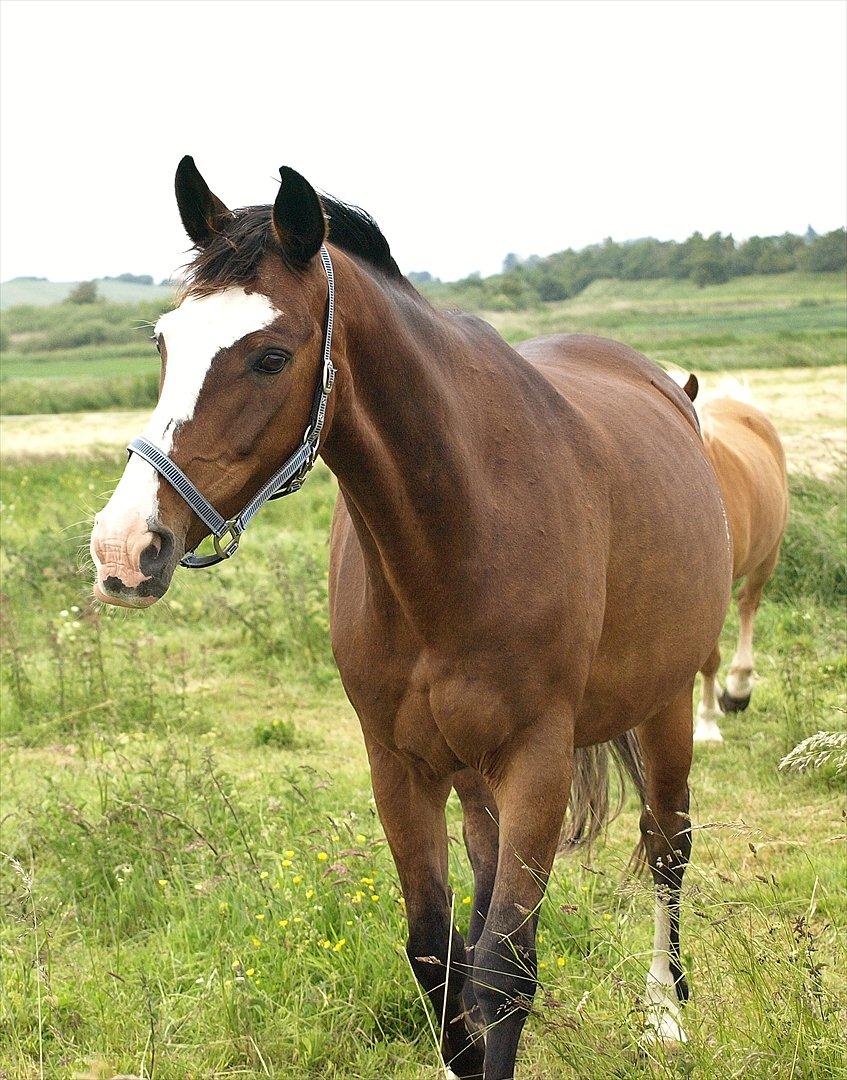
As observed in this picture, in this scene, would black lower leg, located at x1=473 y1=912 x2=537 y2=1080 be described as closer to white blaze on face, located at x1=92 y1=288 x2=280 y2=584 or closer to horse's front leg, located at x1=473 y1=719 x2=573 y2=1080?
horse's front leg, located at x1=473 y1=719 x2=573 y2=1080

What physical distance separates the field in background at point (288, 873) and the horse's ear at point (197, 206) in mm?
635

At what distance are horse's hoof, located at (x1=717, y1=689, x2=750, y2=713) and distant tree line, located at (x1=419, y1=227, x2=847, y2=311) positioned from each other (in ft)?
111

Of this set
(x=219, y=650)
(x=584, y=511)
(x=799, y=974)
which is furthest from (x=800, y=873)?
(x=219, y=650)

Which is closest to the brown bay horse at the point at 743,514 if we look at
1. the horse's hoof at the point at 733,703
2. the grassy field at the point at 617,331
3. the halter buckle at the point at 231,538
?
the horse's hoof at the point at 733,703

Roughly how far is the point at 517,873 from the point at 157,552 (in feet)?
3.84

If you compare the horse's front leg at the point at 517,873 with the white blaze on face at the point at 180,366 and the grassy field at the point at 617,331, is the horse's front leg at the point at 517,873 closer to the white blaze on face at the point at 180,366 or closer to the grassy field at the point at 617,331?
the white blaze on face at the point at 180,366

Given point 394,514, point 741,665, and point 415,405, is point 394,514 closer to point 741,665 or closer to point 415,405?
point 415,405

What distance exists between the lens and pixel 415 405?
97.9 inches

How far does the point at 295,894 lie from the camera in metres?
3.64

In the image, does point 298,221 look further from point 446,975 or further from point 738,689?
point 738,689

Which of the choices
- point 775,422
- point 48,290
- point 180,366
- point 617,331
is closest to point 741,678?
point 180,366

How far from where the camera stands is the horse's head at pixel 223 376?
6.50ft

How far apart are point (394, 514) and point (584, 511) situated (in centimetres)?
54

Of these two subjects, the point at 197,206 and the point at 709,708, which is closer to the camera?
the point at 197,206
